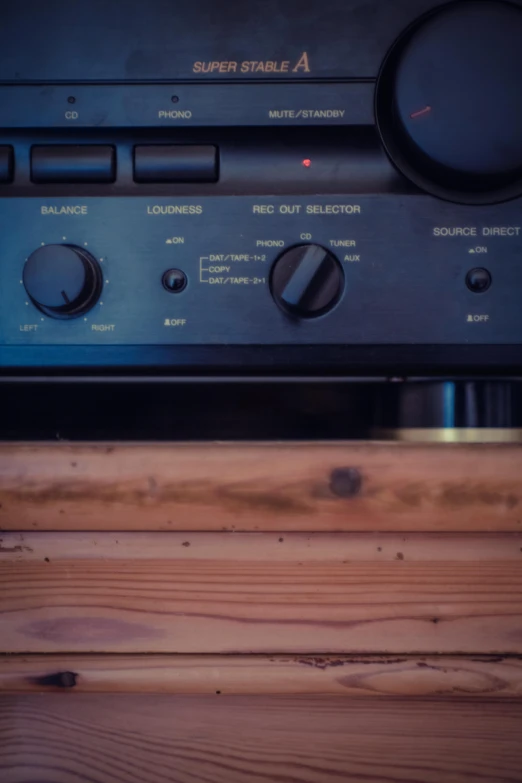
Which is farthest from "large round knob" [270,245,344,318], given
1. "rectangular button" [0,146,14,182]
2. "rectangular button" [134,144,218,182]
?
"rectangular button" [0,146,14,182]

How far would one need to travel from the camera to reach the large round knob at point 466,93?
459 mm

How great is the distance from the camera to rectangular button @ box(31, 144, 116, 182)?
1.57 feet

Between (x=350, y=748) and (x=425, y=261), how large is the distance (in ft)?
1.11

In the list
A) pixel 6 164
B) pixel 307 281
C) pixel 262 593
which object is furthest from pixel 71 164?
pixel 262 593

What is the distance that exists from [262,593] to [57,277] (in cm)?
25

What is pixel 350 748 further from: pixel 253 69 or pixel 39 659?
pixel 253 69

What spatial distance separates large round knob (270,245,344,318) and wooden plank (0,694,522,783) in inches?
10.7

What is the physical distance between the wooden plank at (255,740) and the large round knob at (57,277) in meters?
0.28

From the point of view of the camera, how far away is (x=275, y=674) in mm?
412

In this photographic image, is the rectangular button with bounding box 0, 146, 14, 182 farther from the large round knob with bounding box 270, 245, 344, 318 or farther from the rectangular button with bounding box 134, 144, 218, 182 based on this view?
the large round knob with bounding box 270, 245, 344, 318

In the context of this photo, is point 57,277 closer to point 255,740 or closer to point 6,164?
point 6,164

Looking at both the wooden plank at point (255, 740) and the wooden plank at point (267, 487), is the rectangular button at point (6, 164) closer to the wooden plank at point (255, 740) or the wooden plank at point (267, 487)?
the wooden plank at point (267, 487)

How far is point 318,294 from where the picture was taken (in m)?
0.45

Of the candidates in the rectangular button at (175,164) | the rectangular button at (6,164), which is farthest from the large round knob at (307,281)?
the rectangular button at (6,164)
